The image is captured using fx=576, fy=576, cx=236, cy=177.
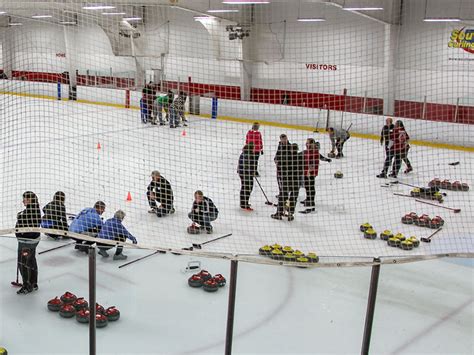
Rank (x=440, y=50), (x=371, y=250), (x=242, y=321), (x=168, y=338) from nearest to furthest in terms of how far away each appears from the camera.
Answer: (x=168, y=338)
(x=242, y=321)
(x=371, y=250)
(x=440, y=50)

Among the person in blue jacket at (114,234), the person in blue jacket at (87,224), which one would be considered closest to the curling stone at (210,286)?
the person in blue jacket at (114,234)

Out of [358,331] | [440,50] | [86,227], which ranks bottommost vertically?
[358,331]

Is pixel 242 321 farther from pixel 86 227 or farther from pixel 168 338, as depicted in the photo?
pixel 86 227

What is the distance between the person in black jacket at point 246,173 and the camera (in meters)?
10.3

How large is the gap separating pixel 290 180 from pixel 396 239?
2.08 m

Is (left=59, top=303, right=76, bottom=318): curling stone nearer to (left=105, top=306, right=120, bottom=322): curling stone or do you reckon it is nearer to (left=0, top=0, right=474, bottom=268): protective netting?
(left=105, top=306, right=120, bottom=322): curling stone

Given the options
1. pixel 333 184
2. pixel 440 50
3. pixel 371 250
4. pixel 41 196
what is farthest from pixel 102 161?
pixel 440 50

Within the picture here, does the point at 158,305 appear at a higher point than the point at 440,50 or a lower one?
lower

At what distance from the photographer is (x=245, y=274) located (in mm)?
7352

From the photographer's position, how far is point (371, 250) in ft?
27.8

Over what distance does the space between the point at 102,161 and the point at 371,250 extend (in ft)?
26.4

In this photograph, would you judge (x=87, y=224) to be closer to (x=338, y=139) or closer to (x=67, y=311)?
(x=67, y=311)

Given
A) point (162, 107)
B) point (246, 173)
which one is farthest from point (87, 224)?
point (162, 107)

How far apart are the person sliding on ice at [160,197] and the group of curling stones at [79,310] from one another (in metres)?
3.75
